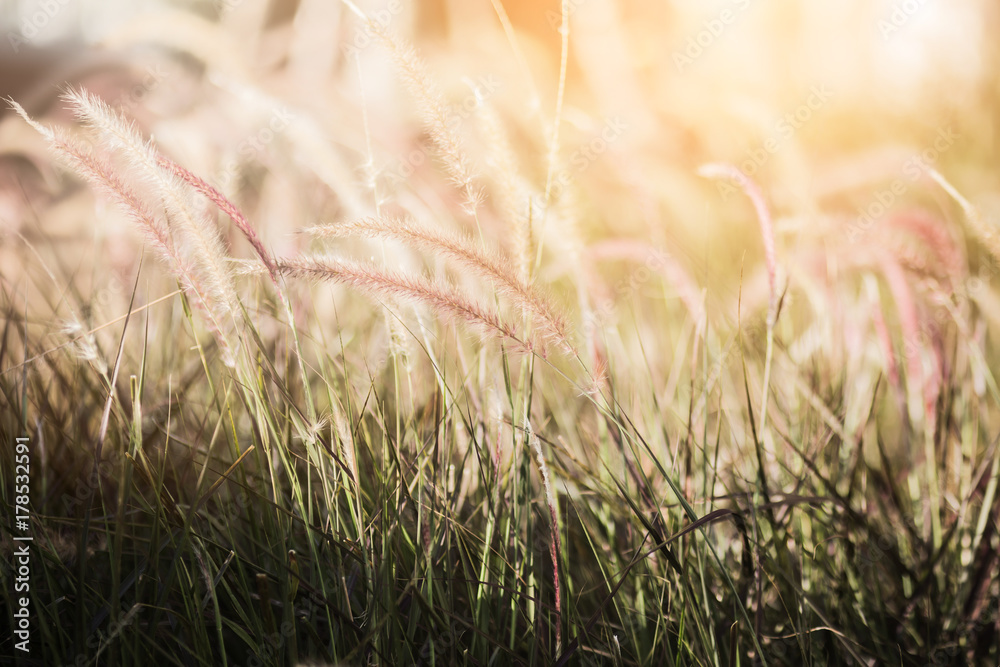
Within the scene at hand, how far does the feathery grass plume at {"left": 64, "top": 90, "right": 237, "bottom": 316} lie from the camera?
543 mm

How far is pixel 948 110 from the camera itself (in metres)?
2.35

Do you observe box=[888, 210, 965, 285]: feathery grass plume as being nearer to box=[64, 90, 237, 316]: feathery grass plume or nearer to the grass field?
the grass field

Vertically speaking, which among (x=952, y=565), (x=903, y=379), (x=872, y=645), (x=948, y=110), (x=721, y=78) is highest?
(x=721, y=78)

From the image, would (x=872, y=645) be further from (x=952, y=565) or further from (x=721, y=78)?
(x=721, y=78)

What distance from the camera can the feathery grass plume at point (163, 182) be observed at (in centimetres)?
54

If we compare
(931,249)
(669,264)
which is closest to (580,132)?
(669,264)

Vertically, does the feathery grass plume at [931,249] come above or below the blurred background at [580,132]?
below

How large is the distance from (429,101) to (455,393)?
0.39 metres

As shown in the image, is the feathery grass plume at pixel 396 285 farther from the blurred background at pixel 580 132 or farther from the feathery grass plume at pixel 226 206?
the blurred background at pixel 580 132

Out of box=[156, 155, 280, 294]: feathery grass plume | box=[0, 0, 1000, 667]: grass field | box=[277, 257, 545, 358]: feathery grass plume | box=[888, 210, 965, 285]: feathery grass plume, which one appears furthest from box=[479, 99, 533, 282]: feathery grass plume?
box=[888, 210, 965, 285]: feathery grass plume

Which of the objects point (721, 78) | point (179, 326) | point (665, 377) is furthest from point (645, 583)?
point (721, 78)

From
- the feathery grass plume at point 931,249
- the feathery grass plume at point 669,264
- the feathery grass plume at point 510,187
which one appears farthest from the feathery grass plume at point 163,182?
the feathery grass plume at point 931,249

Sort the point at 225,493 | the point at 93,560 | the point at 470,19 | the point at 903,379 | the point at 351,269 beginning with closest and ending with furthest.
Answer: the point at 351,269
the point at 93,560
the point at 225,493
the point at 903,379
the point at 470,19

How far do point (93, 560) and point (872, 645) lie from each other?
93cm
